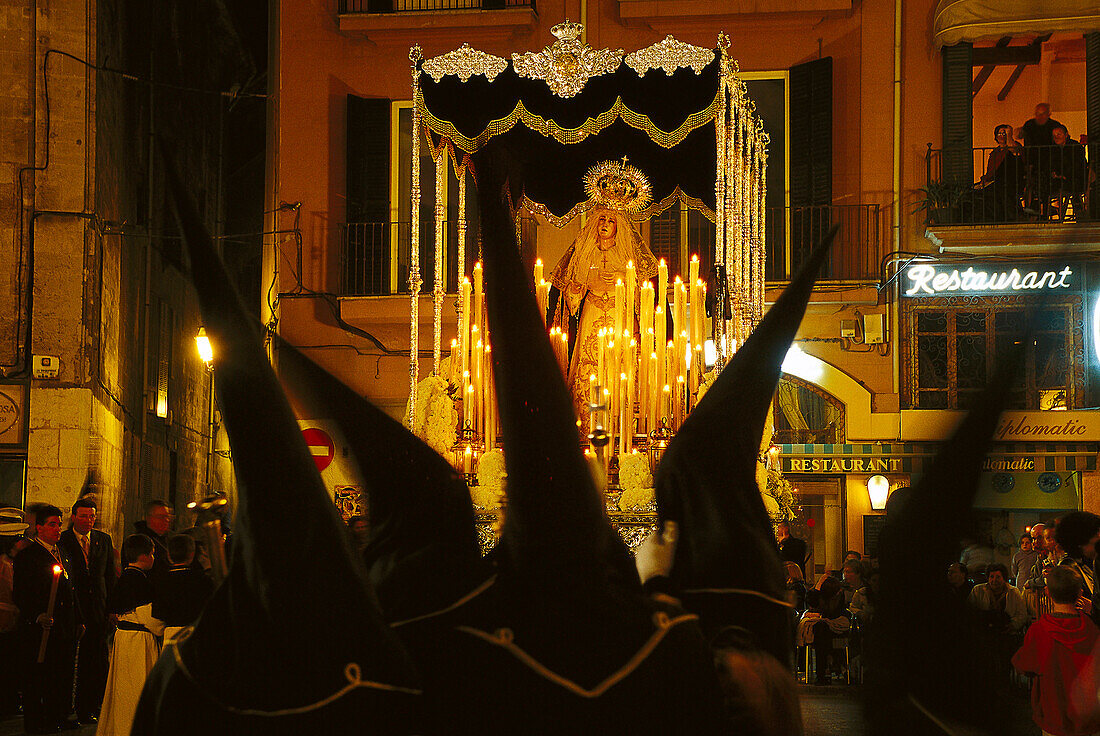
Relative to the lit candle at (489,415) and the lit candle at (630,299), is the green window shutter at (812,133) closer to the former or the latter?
the lit candle at (630,299)

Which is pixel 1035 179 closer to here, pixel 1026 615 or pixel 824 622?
pixel 824 622

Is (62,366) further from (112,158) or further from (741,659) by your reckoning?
(741,659)

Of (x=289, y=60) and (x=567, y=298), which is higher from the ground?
(x=289, y=60)

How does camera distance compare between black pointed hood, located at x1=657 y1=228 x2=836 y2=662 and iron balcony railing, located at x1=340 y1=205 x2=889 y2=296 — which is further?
iron balcony railing, located at x1=340 y1=205 x2=889 y2=296

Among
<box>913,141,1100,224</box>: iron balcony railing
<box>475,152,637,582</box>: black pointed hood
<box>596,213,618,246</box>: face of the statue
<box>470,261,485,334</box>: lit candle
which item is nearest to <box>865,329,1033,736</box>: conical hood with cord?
<box>475,152,637,582</box>: black pointed hood

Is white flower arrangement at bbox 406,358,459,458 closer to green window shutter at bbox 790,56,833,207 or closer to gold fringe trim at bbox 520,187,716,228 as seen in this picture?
gold fringe trim at bbox 520,187,716,228

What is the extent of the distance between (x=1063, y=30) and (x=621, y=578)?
15.3 meters

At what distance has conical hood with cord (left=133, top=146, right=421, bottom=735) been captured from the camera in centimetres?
259

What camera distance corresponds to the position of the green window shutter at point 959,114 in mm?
16438

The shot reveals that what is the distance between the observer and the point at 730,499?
3.29m

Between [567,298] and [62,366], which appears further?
[62,366]

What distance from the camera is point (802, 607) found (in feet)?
41.1

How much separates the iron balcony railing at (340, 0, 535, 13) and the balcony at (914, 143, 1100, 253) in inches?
212

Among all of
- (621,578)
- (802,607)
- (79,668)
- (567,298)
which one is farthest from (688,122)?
(621,578)
